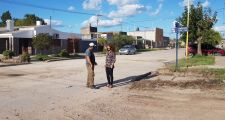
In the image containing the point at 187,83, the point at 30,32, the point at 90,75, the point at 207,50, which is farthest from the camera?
the point at 30,32

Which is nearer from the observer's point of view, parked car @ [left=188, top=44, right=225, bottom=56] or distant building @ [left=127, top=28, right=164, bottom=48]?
parked car @ [left=188, top=44, right=225, bottom=56]

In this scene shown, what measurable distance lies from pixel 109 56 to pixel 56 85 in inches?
94.9

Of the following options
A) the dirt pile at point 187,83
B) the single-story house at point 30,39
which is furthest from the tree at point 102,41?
the dirt pile at point 187,83

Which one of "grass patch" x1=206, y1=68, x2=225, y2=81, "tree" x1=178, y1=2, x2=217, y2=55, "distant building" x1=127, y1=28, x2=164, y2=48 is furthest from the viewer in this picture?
"distant building" x1=127, y1=28, x2=164, y2=48

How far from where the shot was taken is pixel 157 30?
11950cm

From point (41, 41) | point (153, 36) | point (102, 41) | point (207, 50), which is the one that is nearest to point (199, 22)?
point (207, 50)

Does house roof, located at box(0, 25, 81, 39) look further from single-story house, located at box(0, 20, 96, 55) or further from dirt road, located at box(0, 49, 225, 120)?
dirt road, located at box(0, 49, 225, 120)

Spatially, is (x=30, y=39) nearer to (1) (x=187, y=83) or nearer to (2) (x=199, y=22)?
(2) (x=199, y=22)

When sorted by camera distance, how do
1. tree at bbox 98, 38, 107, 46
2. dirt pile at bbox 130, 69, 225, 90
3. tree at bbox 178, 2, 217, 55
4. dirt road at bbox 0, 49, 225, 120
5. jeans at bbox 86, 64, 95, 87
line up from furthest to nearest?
tree at bbox 98, 38, 107, 46 < tree at bbox 178, 2, 217, 55 < dirt pile at bbox 130, 69, 225, 90 < jeans at bbox 86, 64, 95, 87 < dirt road at bbox 0, 49, 225, 120

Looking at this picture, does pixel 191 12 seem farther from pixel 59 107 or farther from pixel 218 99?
pixel 59 107

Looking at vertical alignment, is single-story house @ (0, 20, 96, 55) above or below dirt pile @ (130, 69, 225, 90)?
above


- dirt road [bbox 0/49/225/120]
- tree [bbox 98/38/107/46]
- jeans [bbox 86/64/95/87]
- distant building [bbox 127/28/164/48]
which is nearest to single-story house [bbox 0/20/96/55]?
tree [bbox 98/38/107/46]

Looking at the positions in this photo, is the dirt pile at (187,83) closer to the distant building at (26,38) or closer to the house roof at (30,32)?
the distant building at (26,38)

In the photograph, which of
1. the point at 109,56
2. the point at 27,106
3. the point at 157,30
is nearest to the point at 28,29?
the point at 109,56
